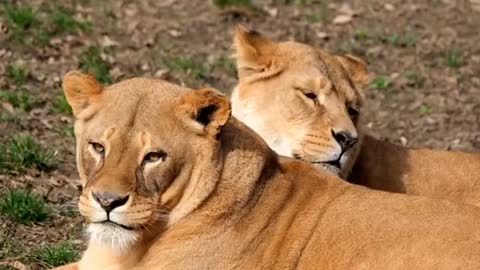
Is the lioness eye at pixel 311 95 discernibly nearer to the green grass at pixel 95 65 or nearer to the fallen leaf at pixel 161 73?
the green grass at pixel 95 65

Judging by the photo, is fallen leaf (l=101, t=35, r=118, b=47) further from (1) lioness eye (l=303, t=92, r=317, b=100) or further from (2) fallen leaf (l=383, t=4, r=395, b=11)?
(1) lioness eye (l=303, t=92, r=317, b=100)

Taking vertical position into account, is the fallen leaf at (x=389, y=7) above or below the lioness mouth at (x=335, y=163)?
below

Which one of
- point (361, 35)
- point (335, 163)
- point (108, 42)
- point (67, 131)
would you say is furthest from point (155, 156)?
point (361, 35)

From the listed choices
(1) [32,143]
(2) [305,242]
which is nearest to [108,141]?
(2) [305,242]

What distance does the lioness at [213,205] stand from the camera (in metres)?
5.03

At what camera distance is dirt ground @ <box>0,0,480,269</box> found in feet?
30.1

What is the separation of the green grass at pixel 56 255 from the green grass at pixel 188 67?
3.74 m

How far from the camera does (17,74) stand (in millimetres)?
9242

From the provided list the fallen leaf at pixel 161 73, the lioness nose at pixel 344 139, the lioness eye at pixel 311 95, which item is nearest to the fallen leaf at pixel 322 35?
the fallen leaf at pixel 161 73

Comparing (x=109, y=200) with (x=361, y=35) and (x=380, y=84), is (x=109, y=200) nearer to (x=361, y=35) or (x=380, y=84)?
(x=380, y=84)

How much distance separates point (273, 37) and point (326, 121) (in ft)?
15.0

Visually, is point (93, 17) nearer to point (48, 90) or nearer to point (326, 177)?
point (48, 90)

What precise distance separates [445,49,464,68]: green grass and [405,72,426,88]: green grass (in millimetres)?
386

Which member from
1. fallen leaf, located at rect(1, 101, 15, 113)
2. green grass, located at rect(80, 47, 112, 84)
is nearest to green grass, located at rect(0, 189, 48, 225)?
fallen leaf, located at rect(1, 101, 15, 113)
